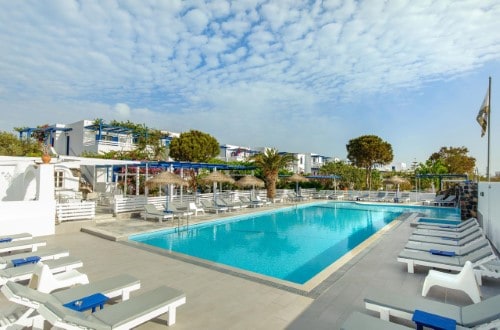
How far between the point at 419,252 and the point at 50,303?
665cm

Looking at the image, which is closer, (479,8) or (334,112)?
(479,8)

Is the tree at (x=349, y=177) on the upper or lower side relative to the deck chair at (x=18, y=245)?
upper

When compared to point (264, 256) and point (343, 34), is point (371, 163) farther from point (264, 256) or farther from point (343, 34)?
point (264, 256)

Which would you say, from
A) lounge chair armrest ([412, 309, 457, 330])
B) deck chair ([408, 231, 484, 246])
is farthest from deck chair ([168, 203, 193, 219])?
lounge chair armrest ([412, 309, 457, 330])

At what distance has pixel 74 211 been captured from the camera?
10.7 metres

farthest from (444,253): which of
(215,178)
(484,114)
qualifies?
(215,178)

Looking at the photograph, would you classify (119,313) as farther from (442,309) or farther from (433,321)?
(442,309)

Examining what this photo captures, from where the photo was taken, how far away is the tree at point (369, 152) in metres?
30.6

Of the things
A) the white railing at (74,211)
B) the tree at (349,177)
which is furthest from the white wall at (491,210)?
the tree at (349,177)

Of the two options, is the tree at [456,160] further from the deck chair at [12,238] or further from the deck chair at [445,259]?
the deck chair at [12,238]

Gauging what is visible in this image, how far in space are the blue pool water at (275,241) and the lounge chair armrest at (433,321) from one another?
3541 millimetres

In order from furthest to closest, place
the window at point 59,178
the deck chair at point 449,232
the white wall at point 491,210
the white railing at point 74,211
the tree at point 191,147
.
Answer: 1. the tree at point 191,147
2. the window at point 59,178
3. the white railing at point 74,211
4. the white wall at point 491,210
5. the deck chair at point 449,232

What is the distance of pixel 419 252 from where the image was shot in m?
6.12

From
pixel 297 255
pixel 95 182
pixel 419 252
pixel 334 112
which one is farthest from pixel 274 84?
pixel 95 182
